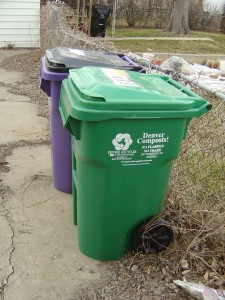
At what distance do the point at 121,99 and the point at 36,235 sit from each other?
58.4 inches

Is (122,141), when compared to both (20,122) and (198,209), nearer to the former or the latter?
(198,209)

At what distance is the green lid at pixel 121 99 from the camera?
2158 millimetres

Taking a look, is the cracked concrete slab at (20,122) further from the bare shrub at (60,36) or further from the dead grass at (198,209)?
the dead grass at (198,209)

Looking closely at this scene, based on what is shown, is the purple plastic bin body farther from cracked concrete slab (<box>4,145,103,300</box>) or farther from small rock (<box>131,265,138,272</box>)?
small rock (<box>131,265,138,272</box>)

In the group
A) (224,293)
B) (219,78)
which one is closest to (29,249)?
(224,293)

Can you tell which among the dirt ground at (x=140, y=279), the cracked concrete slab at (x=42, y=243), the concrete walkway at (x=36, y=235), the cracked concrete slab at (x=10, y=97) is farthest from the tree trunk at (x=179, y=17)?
the dirt ground at (x=140, y=279)

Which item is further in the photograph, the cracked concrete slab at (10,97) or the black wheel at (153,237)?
the cracked concrete slab at (10,97)

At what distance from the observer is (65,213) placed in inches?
132

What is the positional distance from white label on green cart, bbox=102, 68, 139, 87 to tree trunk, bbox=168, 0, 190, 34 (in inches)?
615

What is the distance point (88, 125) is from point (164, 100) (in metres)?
0.49

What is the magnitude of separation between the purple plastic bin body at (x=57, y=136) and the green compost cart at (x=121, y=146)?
415 millimetres

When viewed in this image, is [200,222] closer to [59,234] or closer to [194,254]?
[194,254]

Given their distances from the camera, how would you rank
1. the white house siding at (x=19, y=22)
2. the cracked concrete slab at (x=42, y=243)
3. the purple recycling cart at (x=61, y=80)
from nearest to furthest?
the cracked concrete slab at (x=42, y=243) → the purple recycling cart at (x=61, y=80) → the white house siding at (x=19, y=22)

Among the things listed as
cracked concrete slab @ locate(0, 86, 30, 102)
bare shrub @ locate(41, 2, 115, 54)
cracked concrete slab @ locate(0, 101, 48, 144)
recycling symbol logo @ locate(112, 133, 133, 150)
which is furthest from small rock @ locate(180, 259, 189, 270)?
cracked concrete slab @ locate(0, 86, 30, 102)
